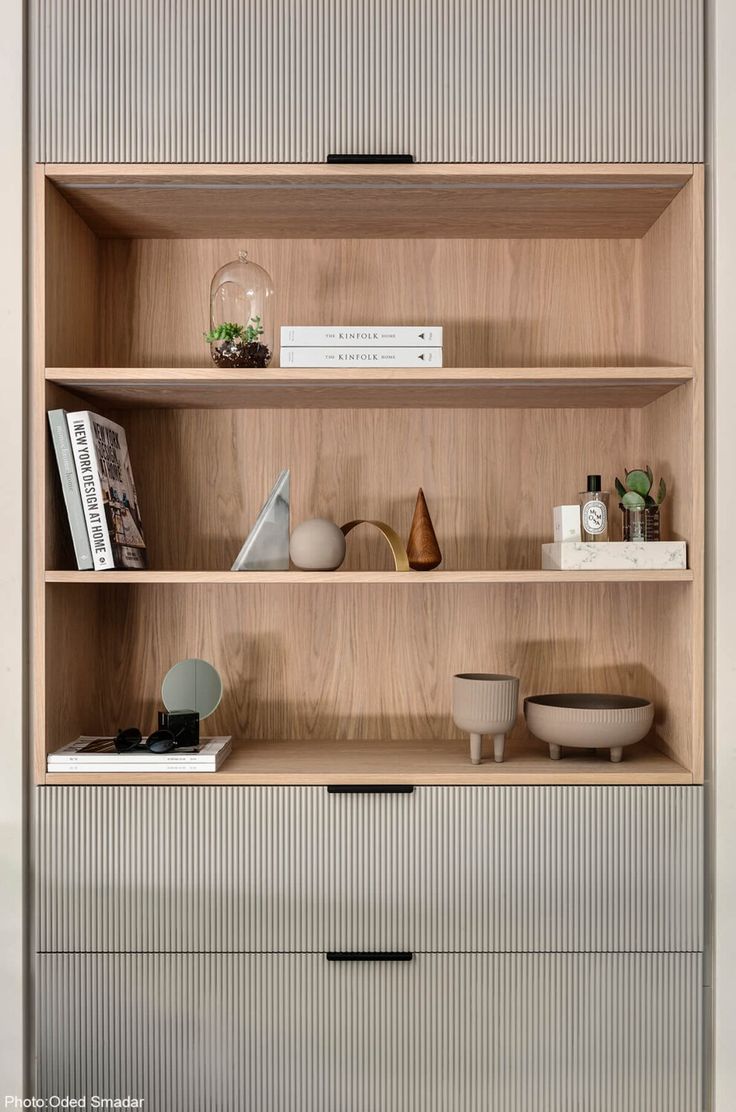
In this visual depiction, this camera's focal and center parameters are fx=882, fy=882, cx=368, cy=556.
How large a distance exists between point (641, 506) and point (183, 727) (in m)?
1.00

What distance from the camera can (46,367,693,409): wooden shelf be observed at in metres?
1.63

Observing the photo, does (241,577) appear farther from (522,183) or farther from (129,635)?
(522,183)

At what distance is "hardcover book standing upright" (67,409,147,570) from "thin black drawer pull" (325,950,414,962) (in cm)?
83

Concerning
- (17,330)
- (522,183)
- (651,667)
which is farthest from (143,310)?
(651,667)

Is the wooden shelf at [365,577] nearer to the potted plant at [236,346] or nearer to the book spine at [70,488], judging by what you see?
the book spine at [70,488]

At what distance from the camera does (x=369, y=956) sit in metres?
1.62

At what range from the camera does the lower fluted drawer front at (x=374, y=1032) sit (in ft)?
5.27

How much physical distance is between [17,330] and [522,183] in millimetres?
975

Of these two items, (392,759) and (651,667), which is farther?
(651,667)

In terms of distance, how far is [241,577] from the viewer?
5.40 ft

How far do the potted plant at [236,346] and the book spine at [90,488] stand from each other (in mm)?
282

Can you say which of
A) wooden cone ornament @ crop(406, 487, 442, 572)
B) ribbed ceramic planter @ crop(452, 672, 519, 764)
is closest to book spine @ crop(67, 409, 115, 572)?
wooden cone ornament @ crop(406, 487, 442, 572)

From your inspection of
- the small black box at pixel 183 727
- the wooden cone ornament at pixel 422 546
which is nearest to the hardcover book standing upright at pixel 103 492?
the small black box at pixel 183 727

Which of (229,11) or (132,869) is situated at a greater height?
(229,11)
